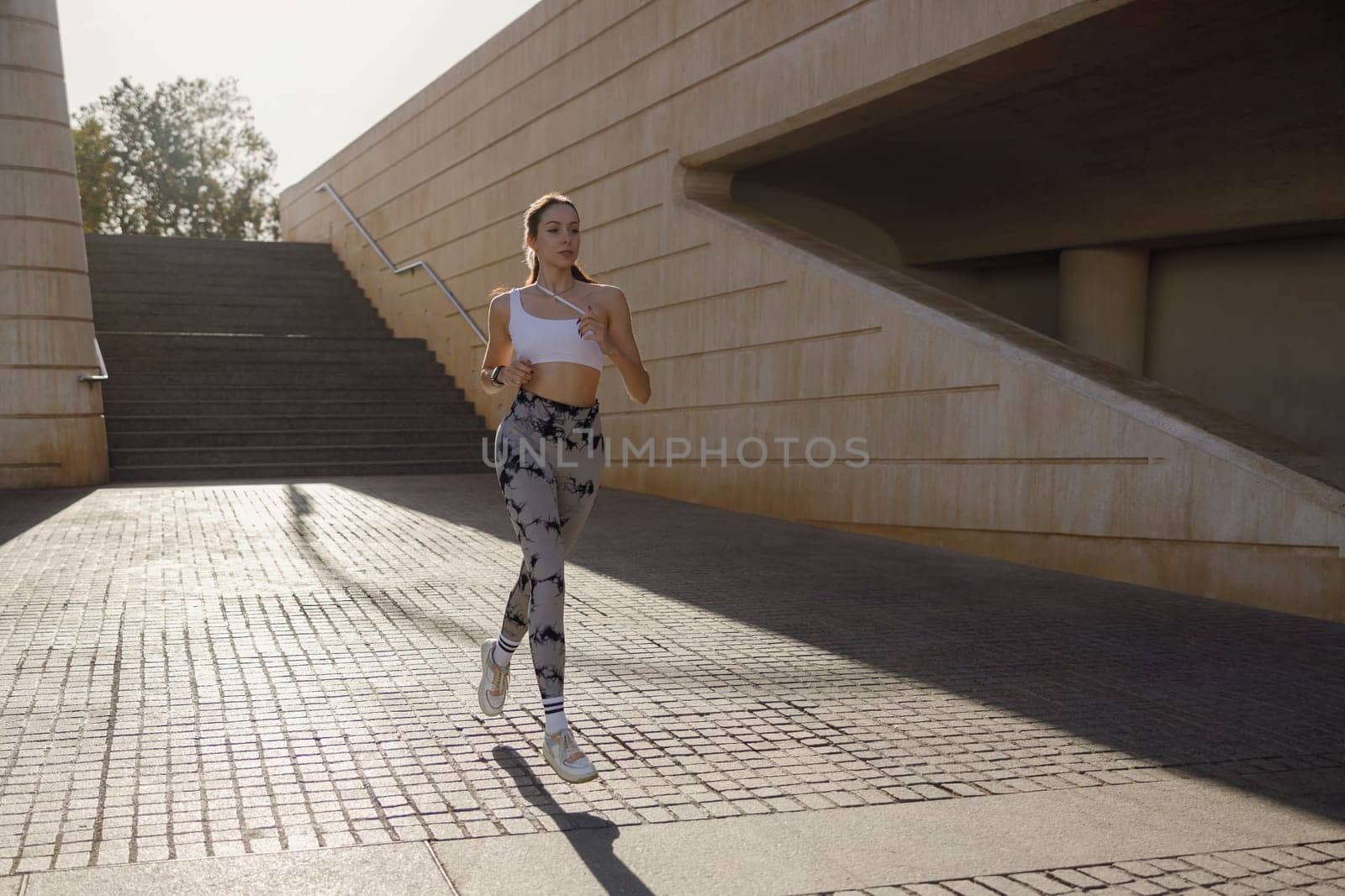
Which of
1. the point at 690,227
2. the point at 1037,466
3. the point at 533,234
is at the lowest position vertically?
the point at 1037,466

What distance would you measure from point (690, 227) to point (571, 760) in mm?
9573

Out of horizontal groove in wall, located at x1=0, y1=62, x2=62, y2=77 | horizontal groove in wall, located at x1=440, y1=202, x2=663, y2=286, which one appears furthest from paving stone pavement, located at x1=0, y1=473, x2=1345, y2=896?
horizontal groove in wall, located at x1=0, y1=62, x2=62, y2=77

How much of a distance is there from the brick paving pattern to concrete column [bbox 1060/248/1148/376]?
1110cm

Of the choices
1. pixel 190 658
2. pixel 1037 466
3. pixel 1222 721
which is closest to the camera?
pixel 1222 721

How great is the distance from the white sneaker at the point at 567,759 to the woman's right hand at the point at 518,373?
3.60 ft

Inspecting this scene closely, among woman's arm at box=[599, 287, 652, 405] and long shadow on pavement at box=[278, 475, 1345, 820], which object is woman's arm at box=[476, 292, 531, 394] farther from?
long shadow on pavement at box=[278, 475, 1345, 820]

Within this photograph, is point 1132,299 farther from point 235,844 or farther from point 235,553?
point 235,844

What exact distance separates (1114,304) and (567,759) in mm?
11489

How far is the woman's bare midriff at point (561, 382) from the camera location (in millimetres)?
4145

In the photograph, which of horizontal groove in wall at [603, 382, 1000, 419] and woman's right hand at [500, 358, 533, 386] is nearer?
woman's right hand at [500, 358, 533, 386]

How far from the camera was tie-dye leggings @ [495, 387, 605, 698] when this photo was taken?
4035mm

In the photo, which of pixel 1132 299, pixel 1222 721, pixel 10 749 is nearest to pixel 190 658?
pixel 10 749

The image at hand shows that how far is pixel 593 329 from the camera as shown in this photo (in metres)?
4.08

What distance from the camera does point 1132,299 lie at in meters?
13.9
